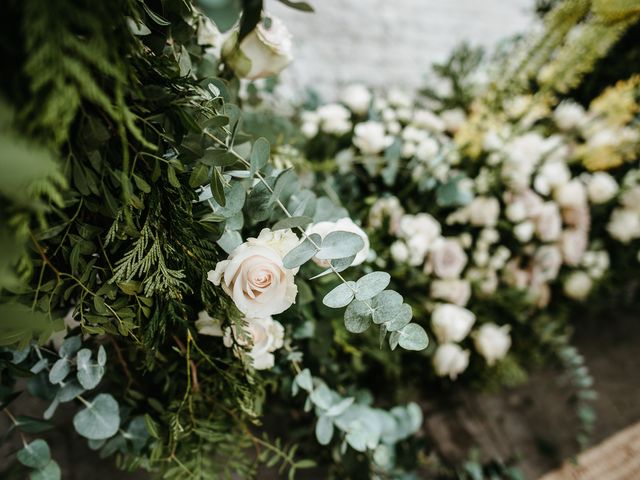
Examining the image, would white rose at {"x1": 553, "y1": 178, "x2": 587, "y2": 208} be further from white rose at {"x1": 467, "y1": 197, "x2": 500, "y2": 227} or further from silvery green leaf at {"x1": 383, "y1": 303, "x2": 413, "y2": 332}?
silvery green leaf at {"x1": 383, "y1": 303, "x2": 413, "y2": 332}

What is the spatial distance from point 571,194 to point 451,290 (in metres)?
0.45

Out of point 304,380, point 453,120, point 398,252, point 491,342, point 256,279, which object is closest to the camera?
point 256,279

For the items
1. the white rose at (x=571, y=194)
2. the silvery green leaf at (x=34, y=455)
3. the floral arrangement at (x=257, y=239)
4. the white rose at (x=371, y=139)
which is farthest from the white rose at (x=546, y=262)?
the silvery green leaf at (x=34, y=455)

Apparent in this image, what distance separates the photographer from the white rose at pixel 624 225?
1257mm

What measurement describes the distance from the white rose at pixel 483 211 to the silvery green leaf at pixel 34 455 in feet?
3.36

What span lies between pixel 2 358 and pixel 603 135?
1.44 m

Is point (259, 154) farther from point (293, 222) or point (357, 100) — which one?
point (357, 100)

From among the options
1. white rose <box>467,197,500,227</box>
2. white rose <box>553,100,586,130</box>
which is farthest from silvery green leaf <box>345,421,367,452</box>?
white rose <box>553,100,586,130</box>

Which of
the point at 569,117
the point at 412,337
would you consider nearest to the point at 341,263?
the point at 412,337

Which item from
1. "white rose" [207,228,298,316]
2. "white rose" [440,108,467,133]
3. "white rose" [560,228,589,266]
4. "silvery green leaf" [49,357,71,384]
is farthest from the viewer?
"white rose" [440,108,467,133]

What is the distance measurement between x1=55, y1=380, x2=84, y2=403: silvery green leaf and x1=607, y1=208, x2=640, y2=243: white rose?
139cm

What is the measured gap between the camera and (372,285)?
560 mm

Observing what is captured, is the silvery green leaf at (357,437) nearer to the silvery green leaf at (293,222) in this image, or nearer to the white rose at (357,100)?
the silvery green leaf at (293,222)

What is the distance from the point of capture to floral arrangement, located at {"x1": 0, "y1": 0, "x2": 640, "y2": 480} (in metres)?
0.43
